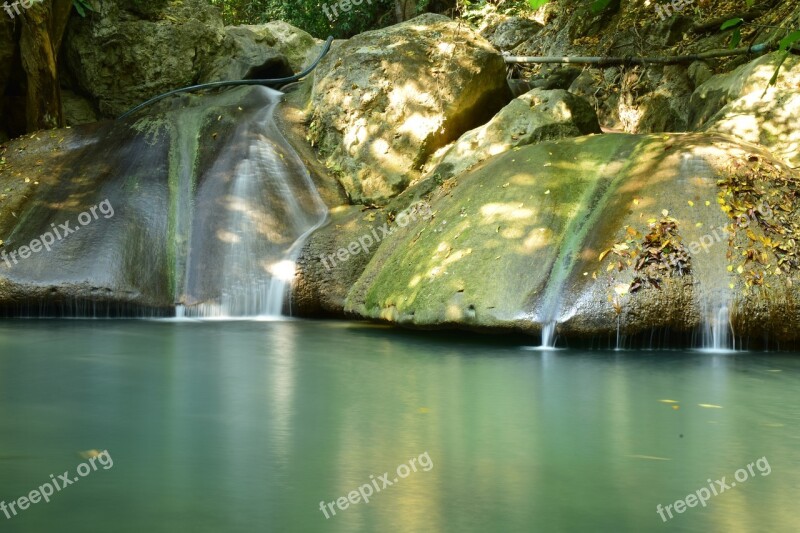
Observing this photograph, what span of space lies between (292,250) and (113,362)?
3.76 m

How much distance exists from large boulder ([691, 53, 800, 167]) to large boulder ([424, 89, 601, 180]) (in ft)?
5.46

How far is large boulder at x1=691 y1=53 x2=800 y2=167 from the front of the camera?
1042 cm

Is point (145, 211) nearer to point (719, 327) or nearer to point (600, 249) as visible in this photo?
point (600, 249)

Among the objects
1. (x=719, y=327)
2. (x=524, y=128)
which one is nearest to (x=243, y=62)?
(x=524, y=128)

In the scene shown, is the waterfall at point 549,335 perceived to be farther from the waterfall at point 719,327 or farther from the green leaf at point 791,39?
the green leaf at point 791,39

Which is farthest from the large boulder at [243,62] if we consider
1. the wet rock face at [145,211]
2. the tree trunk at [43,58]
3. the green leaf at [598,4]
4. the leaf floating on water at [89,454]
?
the green leaf at [598,4]

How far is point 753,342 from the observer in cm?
831

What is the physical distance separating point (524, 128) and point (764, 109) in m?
2.88

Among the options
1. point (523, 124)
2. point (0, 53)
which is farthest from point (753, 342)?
point (0, 53)

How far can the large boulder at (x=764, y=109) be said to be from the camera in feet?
34.2

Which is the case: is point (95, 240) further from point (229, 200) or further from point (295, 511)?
point (295, 511)

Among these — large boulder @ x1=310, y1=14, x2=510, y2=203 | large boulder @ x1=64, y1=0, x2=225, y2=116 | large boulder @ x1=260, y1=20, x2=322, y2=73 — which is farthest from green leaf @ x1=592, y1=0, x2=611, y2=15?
large boulder @ x1=260, y1=20, x2=322, y2=73

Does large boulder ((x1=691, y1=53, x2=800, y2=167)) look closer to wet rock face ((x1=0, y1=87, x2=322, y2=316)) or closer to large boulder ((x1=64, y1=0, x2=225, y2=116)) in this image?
wet rock face ((x1=0, y1=87, x2=322, y2=316))

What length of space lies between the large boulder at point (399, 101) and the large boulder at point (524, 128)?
88 cm
